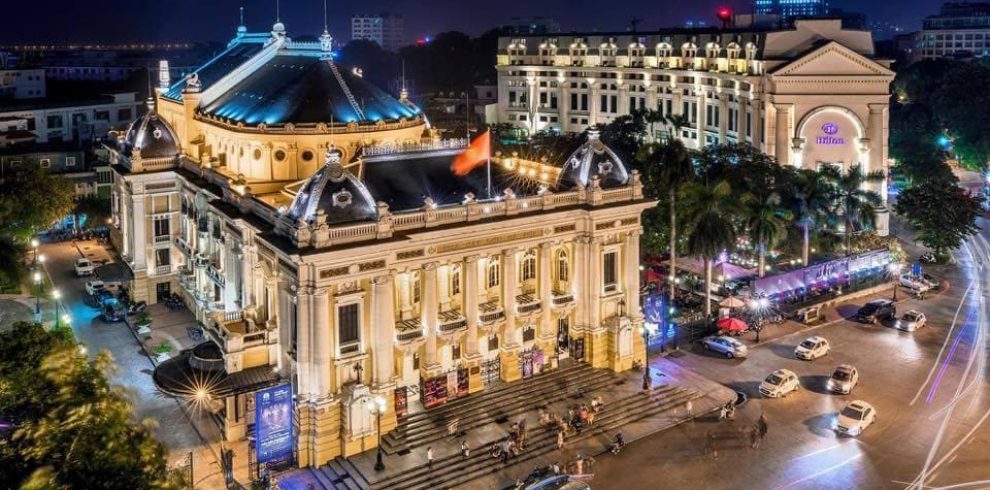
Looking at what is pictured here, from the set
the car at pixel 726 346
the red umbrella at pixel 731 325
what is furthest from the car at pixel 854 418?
the red umbrella at pixel 731 325

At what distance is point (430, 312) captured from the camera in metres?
49.4

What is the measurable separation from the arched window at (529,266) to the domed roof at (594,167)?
515cm

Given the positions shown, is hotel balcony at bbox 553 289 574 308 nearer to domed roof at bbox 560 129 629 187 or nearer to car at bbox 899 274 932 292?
domed roof at bbox 560 129 629 187

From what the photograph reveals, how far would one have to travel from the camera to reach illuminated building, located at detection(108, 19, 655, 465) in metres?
46.0

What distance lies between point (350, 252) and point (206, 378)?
35.5ft

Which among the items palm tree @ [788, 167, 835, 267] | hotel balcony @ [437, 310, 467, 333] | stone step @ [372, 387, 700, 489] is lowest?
stone step @ [372, 387, 700, 489]

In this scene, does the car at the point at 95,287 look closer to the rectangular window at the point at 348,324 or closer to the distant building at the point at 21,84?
the rectangular window at the point at 348,324

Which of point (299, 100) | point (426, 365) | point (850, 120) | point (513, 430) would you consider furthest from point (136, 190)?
point (850, 120)

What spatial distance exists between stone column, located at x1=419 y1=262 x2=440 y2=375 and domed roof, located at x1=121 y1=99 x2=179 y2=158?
30.1 meters

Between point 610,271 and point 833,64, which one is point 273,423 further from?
point 833,64

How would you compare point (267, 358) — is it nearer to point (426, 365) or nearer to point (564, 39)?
point (426, 365)

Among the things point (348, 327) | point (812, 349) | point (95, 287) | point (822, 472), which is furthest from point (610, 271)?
point (95, 287)

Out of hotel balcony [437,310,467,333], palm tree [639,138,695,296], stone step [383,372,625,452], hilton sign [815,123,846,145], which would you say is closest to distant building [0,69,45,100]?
palm tree [639,138,695,296]

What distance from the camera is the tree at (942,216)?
278 feet
